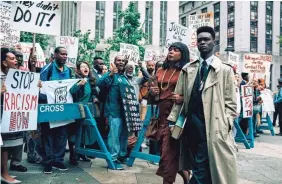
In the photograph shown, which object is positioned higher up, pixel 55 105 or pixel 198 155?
pixel 55 105

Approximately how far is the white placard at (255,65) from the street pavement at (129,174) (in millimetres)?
4813

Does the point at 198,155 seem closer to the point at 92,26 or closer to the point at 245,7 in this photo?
the point at 92,26

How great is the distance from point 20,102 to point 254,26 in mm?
52565

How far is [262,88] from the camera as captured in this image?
11836 millimetres

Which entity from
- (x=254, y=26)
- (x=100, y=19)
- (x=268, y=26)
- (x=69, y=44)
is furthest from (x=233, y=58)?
(x=268, y=26)

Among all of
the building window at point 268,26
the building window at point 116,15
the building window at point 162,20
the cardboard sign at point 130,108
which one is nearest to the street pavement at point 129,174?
the cardboard sign at point 130,108

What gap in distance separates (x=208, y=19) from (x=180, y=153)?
8.03 metres

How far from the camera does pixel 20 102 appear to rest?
4.55 metres

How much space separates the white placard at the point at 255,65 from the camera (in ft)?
38.4

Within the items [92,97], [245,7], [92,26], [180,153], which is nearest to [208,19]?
[92,97]

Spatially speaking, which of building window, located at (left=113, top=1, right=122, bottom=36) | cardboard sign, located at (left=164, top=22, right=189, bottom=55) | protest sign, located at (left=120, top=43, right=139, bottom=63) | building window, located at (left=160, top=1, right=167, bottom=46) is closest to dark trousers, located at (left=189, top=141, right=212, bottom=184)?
cardboard sign, located at (left=164, top=22, right=189, bottom=55)

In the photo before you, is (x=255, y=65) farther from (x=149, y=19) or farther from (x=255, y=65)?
(x=149, y=19)

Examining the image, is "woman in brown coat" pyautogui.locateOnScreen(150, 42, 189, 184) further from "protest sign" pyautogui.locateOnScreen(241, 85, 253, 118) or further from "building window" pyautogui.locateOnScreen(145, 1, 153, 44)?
"building window" pyautogui.locateOnScreen(145, 1, 153, 44)

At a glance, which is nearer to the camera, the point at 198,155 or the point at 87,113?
the point at 198,155
